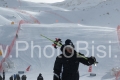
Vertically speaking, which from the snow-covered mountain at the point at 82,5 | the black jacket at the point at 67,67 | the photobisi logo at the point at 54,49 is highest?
the snow-covered mountain at the point at 82,5

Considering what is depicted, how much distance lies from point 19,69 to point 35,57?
128 cm

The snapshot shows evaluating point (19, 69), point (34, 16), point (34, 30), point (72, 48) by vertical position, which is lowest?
point (19, 69)

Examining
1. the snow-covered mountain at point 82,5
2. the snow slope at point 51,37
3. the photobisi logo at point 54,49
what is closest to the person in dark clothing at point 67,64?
the snow slope at point 51,37

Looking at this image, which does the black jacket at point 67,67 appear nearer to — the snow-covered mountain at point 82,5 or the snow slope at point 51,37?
the snow slope at point 51,37

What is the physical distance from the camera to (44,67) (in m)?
12.1

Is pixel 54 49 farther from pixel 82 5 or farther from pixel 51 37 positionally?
pixel 82 5

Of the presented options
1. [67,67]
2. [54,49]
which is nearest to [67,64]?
[67,67]

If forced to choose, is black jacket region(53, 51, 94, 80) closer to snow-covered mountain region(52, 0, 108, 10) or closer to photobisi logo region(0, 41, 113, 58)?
photobisi logo region(0, 41, 113, 58)

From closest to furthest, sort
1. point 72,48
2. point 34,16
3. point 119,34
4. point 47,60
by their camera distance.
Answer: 1. point 72,48
2. point 47,60
3. point 119,34
4. point 34,16

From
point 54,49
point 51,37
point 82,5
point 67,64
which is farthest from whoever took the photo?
point 82,5

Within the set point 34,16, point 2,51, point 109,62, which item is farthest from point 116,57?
point 34,16

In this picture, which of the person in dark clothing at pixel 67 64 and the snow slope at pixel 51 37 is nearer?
the person in dark clothing at pixel 67 64

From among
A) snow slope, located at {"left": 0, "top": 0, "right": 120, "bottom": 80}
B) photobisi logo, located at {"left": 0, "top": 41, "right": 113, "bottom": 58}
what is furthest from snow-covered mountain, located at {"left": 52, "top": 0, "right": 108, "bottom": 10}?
photobisi logo, located at {"left": 0, "top": 41, "right": 113, "bottom": 58}

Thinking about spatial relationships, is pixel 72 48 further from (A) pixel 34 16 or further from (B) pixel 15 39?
(A) pixel 34 16
